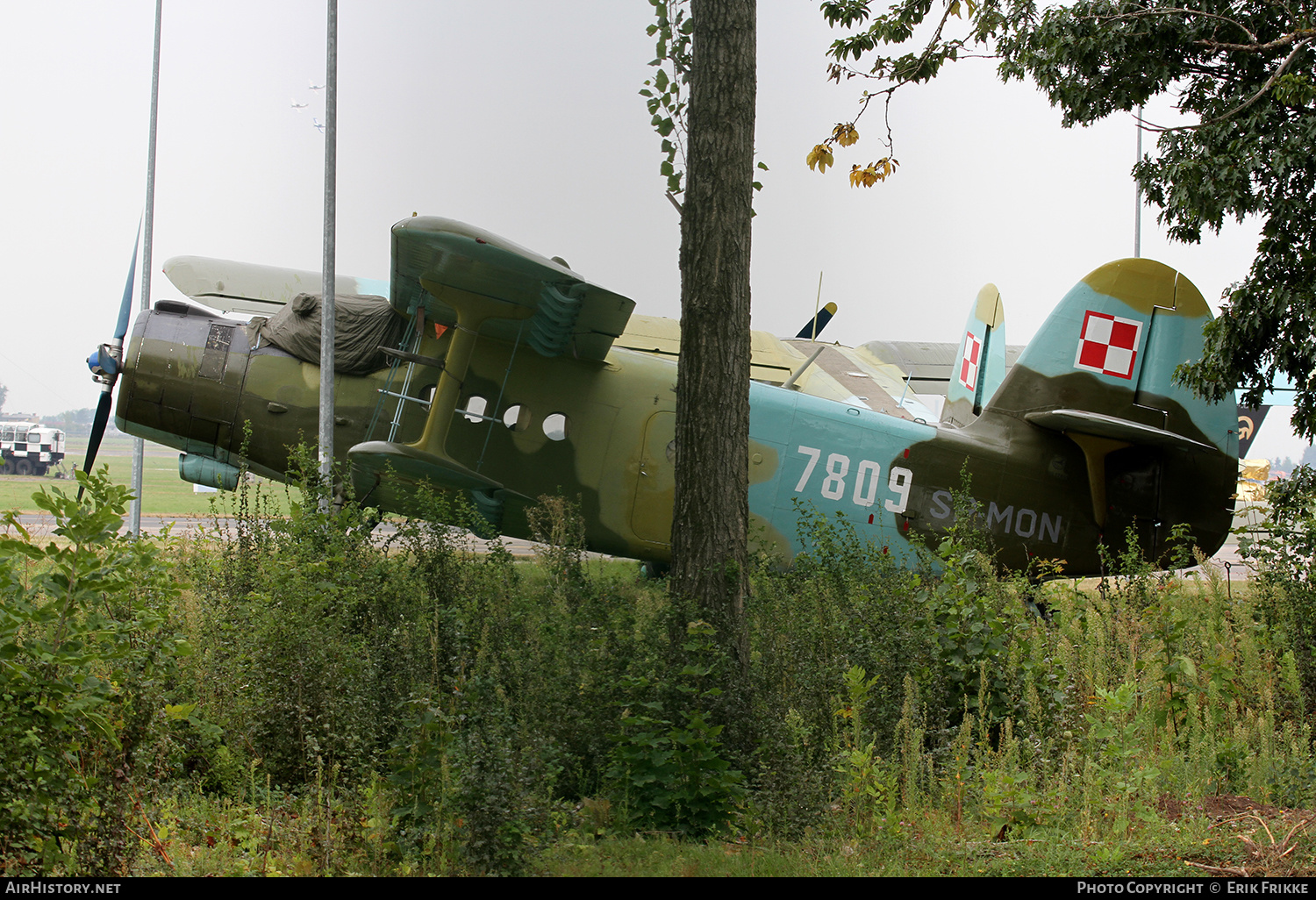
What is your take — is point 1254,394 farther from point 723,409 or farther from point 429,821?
point 429,821

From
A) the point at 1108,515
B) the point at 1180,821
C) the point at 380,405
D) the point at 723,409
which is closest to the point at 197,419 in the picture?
the point at 380,405

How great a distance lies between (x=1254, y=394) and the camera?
22.4 feet

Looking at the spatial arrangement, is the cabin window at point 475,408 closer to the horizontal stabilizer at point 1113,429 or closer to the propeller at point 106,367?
the propeller at point 106,367

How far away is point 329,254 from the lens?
27.1 feet

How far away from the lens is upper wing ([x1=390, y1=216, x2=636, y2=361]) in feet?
22.0

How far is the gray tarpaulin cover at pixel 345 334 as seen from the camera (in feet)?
29.1

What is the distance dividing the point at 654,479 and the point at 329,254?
12.7ft

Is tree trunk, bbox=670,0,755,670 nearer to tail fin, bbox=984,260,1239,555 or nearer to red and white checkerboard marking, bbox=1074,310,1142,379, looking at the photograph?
tail fin, bbox=984,260,1239,555

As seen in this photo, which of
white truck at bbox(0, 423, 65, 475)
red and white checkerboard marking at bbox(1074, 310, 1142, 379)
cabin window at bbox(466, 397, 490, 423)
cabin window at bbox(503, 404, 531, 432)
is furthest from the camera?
white truck at bbox(0, 423, 65, 475)

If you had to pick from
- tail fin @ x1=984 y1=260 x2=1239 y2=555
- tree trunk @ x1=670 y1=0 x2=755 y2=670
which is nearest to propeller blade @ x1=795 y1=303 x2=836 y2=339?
tail fin @ x1=984 y1=260 x2=1239 y2=555

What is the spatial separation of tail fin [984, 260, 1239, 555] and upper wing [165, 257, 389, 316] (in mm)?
8090

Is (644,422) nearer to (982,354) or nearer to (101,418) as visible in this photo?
(982,354)

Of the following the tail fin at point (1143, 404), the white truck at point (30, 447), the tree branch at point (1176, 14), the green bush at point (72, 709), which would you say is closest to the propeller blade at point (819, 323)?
the tail fin at point (1143, 404)

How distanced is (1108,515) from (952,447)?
A: 1762 mm
